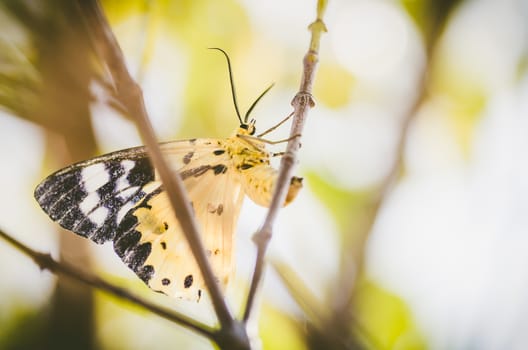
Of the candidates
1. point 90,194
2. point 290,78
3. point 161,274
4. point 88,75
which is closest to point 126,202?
point 90,194

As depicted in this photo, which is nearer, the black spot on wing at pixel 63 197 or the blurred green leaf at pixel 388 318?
the black spot on wing at pixel 63 197

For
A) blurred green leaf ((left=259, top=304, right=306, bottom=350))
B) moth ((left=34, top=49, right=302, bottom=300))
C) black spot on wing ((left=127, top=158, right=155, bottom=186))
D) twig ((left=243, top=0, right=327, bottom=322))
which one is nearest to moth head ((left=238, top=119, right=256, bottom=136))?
moth ((left=34, top=49, right=302, bottom=300))

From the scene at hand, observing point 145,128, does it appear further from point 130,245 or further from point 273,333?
point 273,333

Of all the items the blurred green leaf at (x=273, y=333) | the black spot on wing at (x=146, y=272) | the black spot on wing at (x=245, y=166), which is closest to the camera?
the black spot on wing at (x=245, y=166)

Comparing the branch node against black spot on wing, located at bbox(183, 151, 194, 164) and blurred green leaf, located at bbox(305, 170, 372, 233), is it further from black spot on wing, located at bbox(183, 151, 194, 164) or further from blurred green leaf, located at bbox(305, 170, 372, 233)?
blurred green leaf, located at bbox(305, 170, 372, 233)

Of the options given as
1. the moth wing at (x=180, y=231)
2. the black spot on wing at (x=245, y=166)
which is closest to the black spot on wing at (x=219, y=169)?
the moth wing at (x=180, y=231)

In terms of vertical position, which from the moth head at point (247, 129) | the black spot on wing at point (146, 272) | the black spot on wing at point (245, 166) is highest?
the moth head at point (247, 129)

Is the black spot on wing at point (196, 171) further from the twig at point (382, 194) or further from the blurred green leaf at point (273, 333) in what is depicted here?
the blurred green leaf at point (273, 333)
